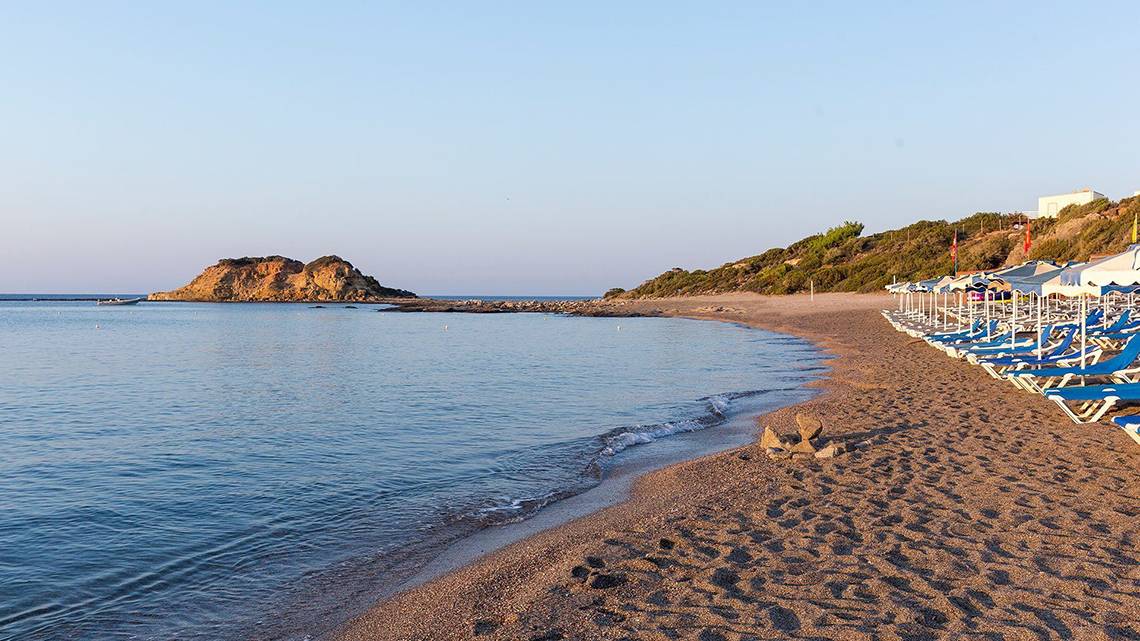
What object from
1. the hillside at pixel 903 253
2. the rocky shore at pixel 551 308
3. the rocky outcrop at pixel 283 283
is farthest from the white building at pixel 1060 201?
the rocky outcrop at pixel 283 283

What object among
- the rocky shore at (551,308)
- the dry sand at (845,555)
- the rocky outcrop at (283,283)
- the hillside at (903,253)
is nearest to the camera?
the dry sand at (845,555)

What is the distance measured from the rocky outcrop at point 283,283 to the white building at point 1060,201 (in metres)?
75.5

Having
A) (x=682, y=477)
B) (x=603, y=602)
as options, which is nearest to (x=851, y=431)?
(x=682, y=477)

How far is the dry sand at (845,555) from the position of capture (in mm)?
3709

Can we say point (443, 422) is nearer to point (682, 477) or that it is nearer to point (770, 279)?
point (682, 477)

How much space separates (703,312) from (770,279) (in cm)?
1412

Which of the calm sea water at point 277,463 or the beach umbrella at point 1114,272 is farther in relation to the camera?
the beach umbrella at point 1114,272

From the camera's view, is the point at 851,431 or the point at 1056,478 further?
the point at 851,431

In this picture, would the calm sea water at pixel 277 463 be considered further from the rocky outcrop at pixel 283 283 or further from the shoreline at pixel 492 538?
the rocky outcrop at pixel 283 283

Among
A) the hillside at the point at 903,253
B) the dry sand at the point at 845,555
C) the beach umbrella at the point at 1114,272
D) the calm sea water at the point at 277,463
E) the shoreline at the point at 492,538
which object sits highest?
the hillside at the point at 903,253

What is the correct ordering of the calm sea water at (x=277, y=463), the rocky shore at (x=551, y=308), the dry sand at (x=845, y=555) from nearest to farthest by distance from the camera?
the dry sand at (x=845, y=555), the calm sea water at (x=277, y=463), the rocky shore at (x=551, y=308)

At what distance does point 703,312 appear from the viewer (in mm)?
44500

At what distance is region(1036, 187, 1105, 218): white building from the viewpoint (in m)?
48.2

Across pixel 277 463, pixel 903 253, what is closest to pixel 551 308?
pixel 903 253
